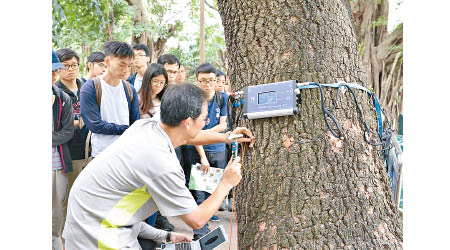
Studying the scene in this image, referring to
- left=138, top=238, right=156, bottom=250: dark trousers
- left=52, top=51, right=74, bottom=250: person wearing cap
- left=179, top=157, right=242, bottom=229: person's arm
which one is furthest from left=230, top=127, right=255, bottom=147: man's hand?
left=52, top=51, right=74, bottom=250: person wearing cap

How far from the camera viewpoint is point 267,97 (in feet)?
7.20

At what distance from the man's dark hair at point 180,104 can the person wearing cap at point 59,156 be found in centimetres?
155

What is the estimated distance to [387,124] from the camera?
247 cm

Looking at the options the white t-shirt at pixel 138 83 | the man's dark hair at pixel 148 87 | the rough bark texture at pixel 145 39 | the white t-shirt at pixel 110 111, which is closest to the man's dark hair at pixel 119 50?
the white t-shirt at pixel 110 111

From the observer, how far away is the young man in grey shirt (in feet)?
6.52

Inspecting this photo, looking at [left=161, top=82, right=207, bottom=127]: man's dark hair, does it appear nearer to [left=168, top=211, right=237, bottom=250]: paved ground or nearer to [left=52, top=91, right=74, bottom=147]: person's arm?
[left=52, top=91, right=74, bottom=147]: person's arm

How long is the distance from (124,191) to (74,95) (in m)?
2.18

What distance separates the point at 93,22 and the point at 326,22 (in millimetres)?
7655

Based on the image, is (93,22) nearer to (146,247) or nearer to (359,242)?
(146,247)

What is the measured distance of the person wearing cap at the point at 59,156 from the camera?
10.7 feet

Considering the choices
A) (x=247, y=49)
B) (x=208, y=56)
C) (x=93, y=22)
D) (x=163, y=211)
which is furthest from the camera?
(x=208, y=56)

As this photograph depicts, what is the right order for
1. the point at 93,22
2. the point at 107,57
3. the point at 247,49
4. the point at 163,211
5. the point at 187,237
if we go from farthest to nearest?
1. the point at 93,22
2. the point at 107,57
3. the point at 187,237
4. the point at 247,49
5. the point at 163,211

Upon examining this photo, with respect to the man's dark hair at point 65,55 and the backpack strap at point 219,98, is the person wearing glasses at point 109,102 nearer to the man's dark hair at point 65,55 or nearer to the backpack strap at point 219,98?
the man's dark hair at point 65,55

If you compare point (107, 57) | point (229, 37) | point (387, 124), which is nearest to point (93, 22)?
point (107, 57)
